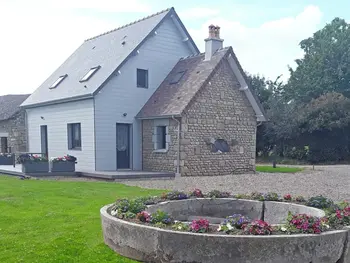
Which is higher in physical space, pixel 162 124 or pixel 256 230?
pixel 162 124

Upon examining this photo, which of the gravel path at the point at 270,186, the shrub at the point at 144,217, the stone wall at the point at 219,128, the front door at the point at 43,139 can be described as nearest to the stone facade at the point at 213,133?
the stone wall at the point at 219,128

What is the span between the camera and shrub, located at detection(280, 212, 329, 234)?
4465 mm

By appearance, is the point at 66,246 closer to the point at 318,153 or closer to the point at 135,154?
the point at 135,154

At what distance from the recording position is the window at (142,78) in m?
18.0

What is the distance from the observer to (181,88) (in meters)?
17.1

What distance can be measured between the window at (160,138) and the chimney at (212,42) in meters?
4.13

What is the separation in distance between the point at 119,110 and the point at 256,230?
1331 cm

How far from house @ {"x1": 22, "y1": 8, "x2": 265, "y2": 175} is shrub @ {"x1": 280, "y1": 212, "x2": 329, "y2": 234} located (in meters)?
11.0

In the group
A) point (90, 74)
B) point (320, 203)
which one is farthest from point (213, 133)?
point (320, 203)

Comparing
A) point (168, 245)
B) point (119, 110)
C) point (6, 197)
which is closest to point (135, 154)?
point (119, 110)

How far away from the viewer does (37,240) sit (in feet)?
18.8

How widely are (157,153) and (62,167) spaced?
4.18 meters

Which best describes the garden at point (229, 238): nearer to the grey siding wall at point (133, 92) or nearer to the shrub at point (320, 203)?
the shrub at point (320, 203)

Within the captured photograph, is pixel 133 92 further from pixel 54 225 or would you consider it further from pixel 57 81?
pixel 54 225
